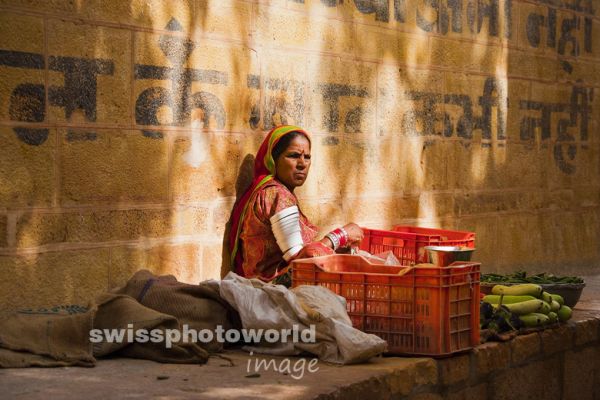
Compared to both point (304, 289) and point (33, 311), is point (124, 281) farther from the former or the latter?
point (304, 289)

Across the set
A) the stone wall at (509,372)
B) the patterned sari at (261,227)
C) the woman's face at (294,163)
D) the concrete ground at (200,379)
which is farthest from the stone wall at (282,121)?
the stone wall at (509,372)

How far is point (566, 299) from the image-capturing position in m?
6.83

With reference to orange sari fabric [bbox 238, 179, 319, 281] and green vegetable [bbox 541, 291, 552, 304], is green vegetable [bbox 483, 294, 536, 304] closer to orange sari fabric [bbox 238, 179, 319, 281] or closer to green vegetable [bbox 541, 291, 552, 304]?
green vegetable [bbox 541, 291, 552, 304]

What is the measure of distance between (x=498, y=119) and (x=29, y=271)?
15.6ft

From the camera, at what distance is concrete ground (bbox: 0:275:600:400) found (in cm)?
421

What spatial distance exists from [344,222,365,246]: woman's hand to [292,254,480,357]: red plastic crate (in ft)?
3.82

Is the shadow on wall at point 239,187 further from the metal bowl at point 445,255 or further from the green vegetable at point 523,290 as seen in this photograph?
the green vegetable at point 523,290

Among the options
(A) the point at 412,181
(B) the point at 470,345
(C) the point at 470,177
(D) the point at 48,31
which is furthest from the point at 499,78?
(D) the point at 48,31

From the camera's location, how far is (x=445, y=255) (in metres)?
6.00

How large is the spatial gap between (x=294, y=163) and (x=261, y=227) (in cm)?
48

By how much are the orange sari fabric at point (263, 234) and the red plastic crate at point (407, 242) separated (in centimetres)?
84

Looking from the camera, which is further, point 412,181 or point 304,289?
point 412,181

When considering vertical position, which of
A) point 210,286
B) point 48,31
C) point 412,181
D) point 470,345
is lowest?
point 470,345

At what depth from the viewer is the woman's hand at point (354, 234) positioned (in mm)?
6605
